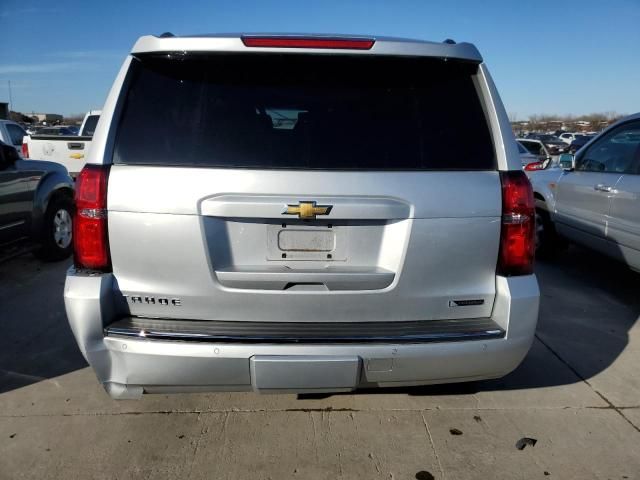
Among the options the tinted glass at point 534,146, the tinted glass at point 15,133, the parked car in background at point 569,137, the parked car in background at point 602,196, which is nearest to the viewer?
the parked car in background at point 602,196

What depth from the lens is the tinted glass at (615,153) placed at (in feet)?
16.6

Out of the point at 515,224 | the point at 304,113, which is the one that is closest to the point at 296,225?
the point at 304,113

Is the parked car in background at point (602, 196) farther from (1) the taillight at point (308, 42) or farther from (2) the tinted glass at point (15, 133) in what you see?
(2) the tinted glass at point (15, 133)

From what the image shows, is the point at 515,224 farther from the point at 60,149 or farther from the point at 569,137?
the point at 569,137

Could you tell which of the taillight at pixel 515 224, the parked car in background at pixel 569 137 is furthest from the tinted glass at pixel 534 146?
the parked car in background at pixel 569 137

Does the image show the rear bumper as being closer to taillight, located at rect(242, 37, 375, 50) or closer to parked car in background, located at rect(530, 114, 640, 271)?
taillight, located at rect(242, 37, 375, 50)

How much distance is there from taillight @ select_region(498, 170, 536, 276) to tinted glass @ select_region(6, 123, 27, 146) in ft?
42.0

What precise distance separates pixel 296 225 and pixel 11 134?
12496 millimetres

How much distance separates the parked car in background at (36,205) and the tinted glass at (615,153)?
6.49 m

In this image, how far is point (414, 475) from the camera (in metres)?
2.55

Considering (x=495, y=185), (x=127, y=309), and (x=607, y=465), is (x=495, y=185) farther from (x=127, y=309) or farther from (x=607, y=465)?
(x=127, y=309)

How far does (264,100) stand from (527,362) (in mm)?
2770

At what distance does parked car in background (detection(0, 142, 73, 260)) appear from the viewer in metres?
5.61

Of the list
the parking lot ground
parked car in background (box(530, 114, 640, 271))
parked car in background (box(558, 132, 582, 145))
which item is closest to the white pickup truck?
the parking lot ground
